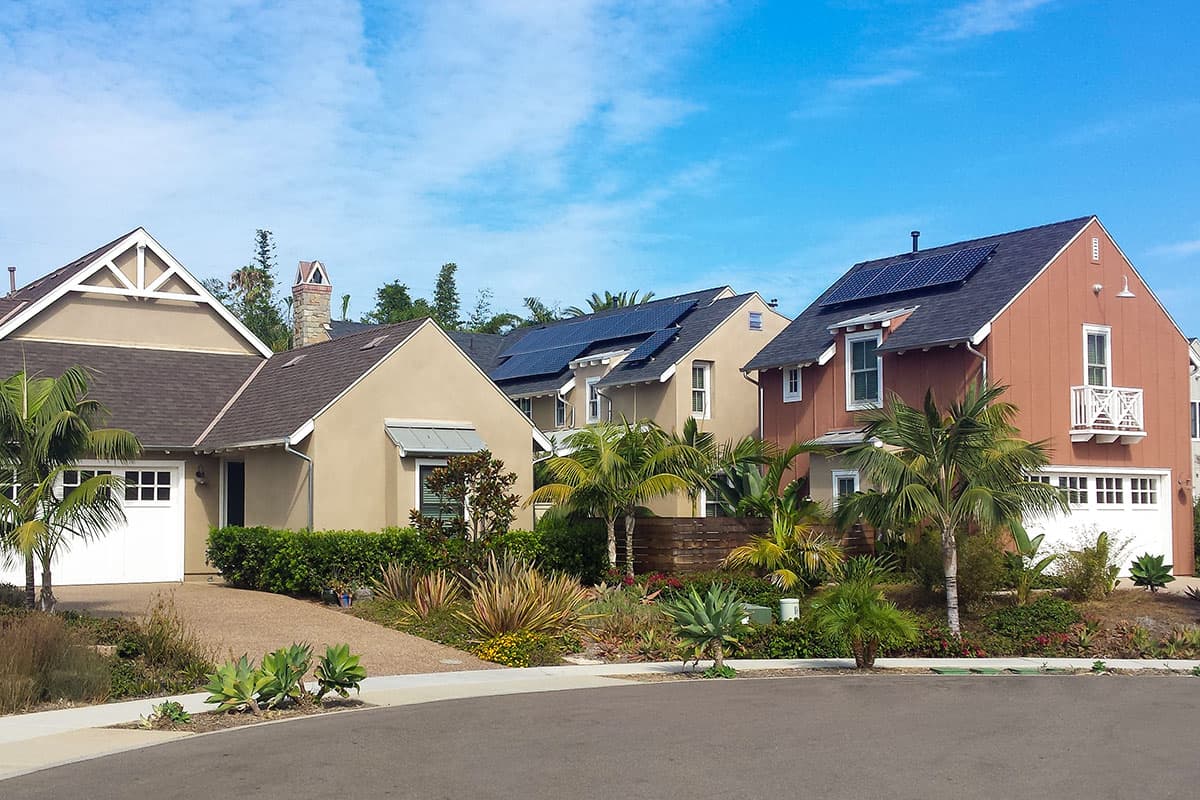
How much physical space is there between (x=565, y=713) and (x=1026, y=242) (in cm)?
1902

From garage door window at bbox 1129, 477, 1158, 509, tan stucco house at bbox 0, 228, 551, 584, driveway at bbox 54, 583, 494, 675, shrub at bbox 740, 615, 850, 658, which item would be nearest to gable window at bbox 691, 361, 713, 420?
tan stucco house at bbox 0, 228, 551, 584

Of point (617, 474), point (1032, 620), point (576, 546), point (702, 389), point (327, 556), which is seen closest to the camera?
point (1032, 620)

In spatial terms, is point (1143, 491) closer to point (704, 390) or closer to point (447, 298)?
point (704, 390)

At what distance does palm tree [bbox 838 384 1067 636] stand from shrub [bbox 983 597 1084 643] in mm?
827

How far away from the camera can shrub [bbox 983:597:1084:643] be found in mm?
19234

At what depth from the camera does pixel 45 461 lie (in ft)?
60.3

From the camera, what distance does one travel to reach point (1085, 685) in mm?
15625

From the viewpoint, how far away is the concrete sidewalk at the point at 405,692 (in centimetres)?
1105

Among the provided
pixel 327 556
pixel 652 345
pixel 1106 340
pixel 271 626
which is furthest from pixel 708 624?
pixel 652 345

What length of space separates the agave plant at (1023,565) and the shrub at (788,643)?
3771 millimetres

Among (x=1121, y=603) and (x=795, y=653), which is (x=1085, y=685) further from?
(x=1121, y=603)

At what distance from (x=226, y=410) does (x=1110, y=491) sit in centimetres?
1926

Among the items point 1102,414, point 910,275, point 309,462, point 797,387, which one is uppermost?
point 910,275

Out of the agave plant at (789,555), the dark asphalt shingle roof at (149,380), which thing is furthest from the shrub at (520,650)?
the dark asphalt shingle roof at (149,380)
